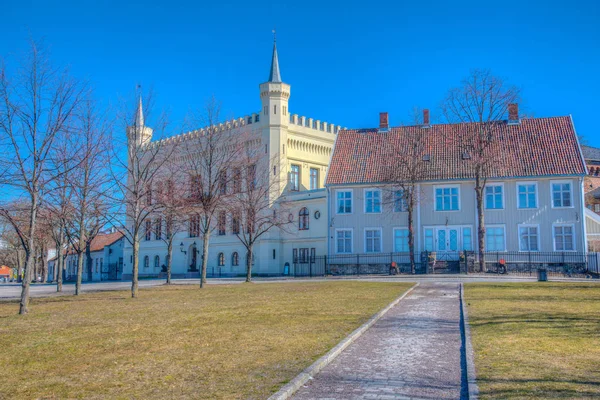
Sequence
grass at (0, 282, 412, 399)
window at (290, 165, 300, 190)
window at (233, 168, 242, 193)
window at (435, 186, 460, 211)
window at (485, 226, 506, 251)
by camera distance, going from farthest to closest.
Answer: window at (290, 165, 300, 190) < window at (435, 186, 460, 211) < window at (485, 226, 506, 251) < window at (233, 168, 242, 193) < grass at (0, 282, 412, 399)

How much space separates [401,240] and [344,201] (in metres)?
4.92

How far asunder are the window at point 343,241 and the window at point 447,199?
645cm

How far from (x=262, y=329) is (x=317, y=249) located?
1415 inches

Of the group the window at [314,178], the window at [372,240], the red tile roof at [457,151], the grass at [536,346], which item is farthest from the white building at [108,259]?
the grass at [536,346]

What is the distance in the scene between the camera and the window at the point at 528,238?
125 feet

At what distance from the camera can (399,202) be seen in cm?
4134

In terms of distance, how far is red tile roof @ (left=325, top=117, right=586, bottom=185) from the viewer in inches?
1527

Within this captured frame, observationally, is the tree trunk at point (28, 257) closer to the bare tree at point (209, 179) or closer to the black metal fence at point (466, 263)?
the bare tree at point (209, 179)

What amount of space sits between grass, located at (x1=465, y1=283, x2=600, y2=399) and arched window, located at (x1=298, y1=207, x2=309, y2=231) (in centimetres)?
3103

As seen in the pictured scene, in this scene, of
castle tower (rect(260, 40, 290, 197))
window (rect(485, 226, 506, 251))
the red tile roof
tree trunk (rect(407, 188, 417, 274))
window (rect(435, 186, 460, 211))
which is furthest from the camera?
castle tower (rect(260, 40, 290, 197))

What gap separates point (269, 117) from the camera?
171ft

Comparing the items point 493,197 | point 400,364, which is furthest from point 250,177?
point 400,364

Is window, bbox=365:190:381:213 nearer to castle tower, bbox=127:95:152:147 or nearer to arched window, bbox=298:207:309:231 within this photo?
arched window, bbox=298:207:309:231

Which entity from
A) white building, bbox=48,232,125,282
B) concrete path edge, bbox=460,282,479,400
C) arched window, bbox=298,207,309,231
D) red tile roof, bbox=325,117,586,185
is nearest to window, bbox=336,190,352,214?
red tile roof, bbox=325,117,586,185
